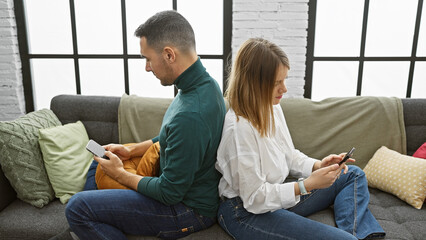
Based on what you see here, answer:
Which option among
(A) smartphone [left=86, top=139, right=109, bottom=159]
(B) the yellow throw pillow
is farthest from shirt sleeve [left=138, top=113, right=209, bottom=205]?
(B) the yellow throw pillow

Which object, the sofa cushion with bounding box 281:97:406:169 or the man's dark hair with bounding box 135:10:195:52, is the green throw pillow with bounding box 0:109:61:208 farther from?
the sofa cushion with bounding box 281:97:406:169

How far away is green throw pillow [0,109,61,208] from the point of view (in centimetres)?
165

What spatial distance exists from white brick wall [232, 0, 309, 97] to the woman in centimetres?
102

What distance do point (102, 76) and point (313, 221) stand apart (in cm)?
202

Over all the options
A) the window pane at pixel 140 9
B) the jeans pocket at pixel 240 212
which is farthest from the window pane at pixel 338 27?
the jeans pocket at pixel 240 212

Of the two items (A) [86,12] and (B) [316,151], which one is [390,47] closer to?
(B) [316,151]

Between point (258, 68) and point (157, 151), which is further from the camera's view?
point (157, 151)

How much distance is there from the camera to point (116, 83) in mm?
2666

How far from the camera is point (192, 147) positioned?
118cm

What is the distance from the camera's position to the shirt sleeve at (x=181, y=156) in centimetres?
118

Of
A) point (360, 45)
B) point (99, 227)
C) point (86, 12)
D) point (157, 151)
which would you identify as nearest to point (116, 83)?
point (86, 12)

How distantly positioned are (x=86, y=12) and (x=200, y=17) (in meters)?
0.87

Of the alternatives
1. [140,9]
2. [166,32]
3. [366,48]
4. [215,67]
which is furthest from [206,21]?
[166,32]

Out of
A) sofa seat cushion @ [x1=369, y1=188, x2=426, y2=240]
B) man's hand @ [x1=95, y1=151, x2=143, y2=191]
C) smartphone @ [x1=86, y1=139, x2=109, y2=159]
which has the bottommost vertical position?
sofa seat cushion @ [x1=369, y1=188, x2=426, y2=240]
